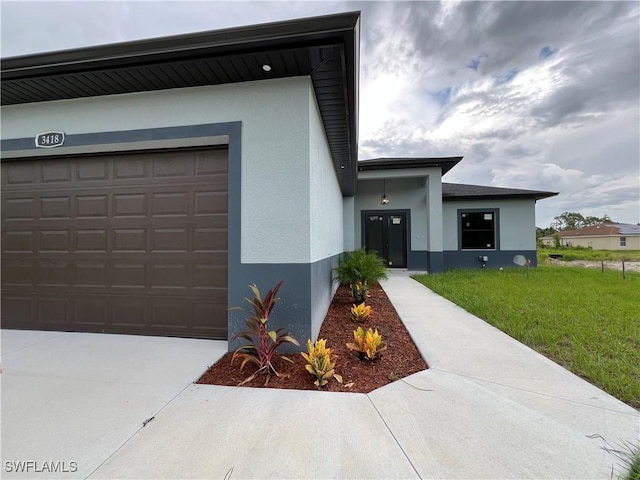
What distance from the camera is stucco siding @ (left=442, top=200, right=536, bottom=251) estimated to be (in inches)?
482

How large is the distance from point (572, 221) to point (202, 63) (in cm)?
7560

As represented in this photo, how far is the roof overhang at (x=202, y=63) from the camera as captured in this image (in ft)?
8.53

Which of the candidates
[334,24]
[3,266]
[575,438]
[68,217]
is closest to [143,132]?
[68,217]

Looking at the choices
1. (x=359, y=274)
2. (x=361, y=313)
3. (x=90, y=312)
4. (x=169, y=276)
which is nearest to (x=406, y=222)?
(x=359, y=274)

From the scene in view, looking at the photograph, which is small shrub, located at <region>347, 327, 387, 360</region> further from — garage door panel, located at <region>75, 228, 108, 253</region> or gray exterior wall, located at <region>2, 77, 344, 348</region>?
Result: garage door panel, located at <region>75, 228, 108, 253</region>

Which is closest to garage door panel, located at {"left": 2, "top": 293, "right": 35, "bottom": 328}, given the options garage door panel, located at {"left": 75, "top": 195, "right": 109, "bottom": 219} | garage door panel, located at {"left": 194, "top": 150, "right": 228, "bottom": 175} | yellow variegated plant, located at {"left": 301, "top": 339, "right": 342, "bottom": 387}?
garage door panel, located at {"left": 75, "top": 195, "right": 109, "bottom": 219}

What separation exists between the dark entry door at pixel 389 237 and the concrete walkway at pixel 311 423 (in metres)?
9.22

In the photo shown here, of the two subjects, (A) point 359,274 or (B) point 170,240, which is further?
(A) point 359,274

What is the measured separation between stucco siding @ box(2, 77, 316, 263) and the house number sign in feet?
4.71

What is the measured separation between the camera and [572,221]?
56.0 metres

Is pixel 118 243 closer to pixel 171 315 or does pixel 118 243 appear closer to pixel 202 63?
pixel 171 315

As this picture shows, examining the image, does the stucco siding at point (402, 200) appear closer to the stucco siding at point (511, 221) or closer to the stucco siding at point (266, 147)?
the stucco siding at point (511, 221)

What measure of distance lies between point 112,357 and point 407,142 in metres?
18.3

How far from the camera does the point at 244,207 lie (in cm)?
336
